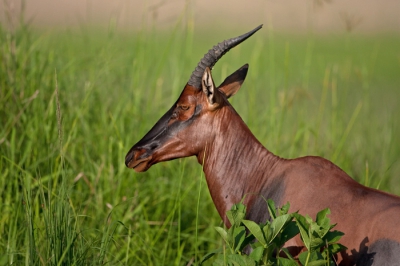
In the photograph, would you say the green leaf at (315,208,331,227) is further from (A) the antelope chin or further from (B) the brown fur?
(A) the antelope chin

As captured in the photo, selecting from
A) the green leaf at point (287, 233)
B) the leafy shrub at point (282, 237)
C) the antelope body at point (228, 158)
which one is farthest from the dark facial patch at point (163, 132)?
the green leaf at point (287, 233)

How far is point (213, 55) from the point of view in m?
4.75

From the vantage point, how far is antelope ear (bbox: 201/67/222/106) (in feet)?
15.4

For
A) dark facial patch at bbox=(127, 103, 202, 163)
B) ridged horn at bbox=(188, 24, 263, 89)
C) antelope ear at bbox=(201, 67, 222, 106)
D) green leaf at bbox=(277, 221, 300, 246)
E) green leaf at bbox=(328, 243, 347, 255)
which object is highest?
ridged horn at bbox=(188, 24, 263, 89)

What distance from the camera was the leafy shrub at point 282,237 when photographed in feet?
12.3

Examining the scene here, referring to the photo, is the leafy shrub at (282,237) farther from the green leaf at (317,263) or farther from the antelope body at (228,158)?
the antelope body at (228,158)

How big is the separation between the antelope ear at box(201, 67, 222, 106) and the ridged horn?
0.29ft

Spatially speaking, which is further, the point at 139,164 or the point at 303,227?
the point at 139,164

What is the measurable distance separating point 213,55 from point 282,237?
145 cm

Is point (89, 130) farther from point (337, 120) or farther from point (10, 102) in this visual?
point (337, 120)

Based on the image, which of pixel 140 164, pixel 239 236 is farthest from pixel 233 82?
pixel 239 236

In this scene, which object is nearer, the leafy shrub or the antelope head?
the leafy shrub

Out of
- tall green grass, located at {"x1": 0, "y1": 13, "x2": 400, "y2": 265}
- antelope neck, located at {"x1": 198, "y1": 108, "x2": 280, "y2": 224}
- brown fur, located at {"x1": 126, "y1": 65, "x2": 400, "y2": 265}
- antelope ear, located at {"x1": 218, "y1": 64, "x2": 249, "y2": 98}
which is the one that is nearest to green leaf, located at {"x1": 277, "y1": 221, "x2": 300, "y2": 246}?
brown fur, located at {"x1": 126, "y1": 65, "x2": 400, "y2": 265}

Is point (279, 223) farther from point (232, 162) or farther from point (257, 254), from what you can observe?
point (232, 162)
